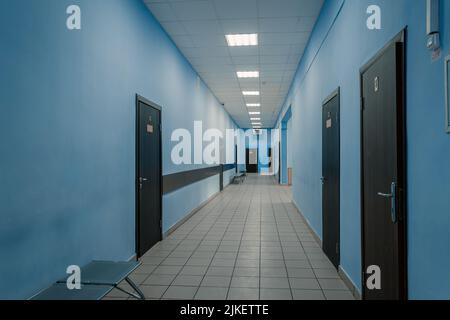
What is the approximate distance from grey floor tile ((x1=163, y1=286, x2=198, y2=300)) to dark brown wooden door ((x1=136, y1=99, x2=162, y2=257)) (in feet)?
3.65

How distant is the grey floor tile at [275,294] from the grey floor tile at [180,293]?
0.67m

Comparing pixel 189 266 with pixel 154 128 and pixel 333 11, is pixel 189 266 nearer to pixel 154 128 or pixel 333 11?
pixel 154 128

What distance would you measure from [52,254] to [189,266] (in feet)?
5.86

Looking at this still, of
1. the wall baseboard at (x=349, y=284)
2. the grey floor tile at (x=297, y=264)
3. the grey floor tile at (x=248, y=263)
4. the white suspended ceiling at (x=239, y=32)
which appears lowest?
the grey floor tile at (x=297, y=264)

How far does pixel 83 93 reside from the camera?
2721 mm

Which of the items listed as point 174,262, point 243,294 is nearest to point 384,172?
point 243,294

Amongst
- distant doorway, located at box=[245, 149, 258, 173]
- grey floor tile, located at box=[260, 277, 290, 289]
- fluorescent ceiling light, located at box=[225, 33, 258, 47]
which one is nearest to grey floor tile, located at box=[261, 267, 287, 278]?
grey floor tile, located at box=[260, 277, 290, 289]

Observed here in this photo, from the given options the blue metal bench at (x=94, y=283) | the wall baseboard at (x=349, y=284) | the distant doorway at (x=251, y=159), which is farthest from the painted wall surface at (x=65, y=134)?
the distant doorway at (x=251, y=159)

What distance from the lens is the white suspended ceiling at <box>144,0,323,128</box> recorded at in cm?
421

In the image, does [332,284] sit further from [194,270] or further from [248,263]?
[194,270]

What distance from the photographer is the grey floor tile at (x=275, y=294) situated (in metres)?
2.84

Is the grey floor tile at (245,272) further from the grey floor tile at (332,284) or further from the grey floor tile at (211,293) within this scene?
the grey floor tile at (332,284)

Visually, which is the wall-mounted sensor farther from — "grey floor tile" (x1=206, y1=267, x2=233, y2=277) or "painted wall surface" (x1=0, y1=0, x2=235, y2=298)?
"grey floor tile" (x1=206, y1=267, x2=233, y2=277)
